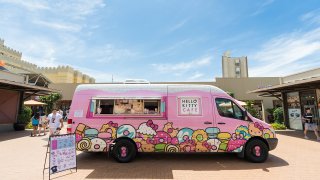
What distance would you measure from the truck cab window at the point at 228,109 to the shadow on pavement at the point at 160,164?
5.15 ft

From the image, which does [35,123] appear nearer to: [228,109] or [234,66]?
[228,109]

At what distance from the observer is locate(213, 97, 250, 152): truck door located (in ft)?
22.7

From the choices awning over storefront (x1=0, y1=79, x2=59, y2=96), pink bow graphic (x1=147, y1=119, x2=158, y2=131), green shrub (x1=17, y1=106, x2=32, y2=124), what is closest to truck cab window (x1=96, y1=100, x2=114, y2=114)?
pink bow graphic (x1=147, y1=119, x2=158, y2=131)

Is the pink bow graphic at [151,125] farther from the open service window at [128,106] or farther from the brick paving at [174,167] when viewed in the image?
the brick paving at [174,167]

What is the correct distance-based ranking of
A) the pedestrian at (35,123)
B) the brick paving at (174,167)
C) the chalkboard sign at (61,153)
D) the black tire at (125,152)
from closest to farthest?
the chalkboard sign at (61,153)
the brick paving at (174,167)
the black tire at (125,152)
the pedestrian at (35,123)

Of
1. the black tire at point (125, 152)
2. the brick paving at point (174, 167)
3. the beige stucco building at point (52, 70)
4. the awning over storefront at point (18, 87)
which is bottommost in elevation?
the brick paving at point (174, 167)

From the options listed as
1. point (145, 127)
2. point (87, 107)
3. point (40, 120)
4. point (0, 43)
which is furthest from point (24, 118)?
point (0, 43)

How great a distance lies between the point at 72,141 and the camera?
5.71 metres

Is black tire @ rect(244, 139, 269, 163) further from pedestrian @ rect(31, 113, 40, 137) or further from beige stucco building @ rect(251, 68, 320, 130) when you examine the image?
pedestrian @ rect(31, 113, 40, 137)

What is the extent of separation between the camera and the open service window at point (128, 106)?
707 centimetres

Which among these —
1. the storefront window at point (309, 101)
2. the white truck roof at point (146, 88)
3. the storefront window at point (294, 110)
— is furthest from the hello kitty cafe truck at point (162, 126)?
the storefront window at point (294, 110)

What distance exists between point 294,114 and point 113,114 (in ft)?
55.5

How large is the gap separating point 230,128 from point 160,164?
8.58ft

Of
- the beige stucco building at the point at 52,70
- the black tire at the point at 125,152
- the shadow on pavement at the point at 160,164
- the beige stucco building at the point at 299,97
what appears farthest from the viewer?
the beige stucco building at the point at 52,70
